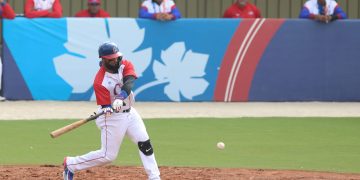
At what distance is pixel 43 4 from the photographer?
1725cm

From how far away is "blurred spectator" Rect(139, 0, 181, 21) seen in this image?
56.0ft

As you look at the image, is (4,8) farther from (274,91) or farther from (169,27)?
(274,91)

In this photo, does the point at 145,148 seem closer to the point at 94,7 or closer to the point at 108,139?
the point at 108,139

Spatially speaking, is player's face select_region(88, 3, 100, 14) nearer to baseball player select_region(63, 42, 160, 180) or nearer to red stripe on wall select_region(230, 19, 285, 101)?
red stripe on wall select_region(230, 19, 285, 101)

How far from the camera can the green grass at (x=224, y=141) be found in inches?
436

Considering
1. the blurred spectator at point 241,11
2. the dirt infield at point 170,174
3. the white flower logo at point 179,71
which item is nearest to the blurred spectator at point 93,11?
the white flower logo at point 179,71

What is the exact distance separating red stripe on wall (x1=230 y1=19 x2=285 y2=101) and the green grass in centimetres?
211

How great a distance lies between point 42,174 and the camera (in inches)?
398

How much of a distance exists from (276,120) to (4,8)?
5551 mm

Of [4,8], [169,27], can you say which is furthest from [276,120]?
[4,8]

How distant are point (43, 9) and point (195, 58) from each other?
3.08 m

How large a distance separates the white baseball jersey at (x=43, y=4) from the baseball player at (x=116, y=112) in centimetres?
840

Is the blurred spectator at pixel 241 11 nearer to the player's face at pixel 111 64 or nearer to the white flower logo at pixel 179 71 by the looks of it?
the white flower logo at pixel 179 71

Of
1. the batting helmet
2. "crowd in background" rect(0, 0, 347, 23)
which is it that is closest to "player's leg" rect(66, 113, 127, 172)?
the batting helmet
